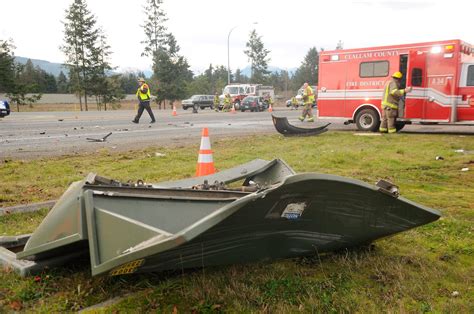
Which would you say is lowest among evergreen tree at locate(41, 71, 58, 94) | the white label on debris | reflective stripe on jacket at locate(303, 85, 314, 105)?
the white label on debris

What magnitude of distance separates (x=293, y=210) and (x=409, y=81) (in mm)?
11532

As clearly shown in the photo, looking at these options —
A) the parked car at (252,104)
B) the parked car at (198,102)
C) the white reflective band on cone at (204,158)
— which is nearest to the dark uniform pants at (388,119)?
the white reflective band on cone at (204,158)

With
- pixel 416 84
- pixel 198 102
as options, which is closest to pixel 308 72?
pixel 198 102

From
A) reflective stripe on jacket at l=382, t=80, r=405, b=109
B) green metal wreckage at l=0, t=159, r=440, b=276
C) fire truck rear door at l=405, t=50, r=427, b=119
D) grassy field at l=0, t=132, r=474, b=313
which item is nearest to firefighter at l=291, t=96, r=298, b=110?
fire truck rear door at l=405, t=50, r=427, b=119

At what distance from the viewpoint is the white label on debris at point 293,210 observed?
7.79 ft

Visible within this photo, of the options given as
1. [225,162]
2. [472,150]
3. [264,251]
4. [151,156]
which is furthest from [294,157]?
[264,251]

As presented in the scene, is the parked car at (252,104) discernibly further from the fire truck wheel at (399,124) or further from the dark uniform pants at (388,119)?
the dark uniform pants at (388,119)

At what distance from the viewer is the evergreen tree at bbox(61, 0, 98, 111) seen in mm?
47156

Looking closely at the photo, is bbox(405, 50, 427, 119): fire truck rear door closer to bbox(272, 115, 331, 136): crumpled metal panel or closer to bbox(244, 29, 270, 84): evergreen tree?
bbox(272, 115, 331, 136): crumpled metal panel

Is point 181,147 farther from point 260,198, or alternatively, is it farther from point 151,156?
point 260,198

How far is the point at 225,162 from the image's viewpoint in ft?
23.9

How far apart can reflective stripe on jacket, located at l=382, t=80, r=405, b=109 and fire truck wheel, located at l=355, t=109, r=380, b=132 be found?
1.28 metres

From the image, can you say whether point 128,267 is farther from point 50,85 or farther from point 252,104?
point 50,85

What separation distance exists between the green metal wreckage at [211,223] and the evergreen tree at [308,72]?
93.6 m
